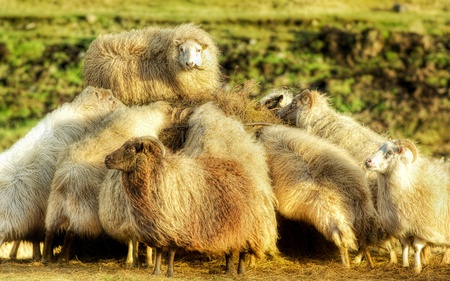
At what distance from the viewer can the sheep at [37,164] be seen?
38.5 feet

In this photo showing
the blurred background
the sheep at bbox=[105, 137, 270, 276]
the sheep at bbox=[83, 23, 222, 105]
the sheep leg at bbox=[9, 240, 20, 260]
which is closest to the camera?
the sheep at bbox=[105, 137, 270, 276]

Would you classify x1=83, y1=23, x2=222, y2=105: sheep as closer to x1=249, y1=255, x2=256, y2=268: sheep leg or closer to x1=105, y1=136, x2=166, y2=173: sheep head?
x1=249, y1=255, x2=256, y2=268: sheep leg

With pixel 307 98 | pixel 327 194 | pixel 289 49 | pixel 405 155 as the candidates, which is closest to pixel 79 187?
Answer: pixel 327 194

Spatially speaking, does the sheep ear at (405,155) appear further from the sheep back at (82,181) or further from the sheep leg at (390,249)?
the sheep back at (82,181)

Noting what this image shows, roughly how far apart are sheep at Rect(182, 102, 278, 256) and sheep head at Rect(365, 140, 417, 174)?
142cm

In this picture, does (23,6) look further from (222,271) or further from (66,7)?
(222,271)

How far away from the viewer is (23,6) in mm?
39844

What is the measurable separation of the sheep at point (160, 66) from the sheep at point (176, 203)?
11.1 ft

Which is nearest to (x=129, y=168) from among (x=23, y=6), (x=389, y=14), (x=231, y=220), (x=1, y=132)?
(x=231, y=220)

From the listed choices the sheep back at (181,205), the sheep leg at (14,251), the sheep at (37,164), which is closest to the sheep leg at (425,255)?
the sheep back at (181,205)

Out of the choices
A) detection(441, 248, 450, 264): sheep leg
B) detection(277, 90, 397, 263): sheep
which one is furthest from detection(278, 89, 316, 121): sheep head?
detection(441, 248, 450, 264): sheep leg

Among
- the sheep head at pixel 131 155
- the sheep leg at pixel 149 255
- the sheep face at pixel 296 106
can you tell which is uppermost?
the sheep face at pixel 296 106

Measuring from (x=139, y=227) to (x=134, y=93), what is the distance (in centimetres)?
419

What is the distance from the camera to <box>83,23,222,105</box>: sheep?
13.6 metres
